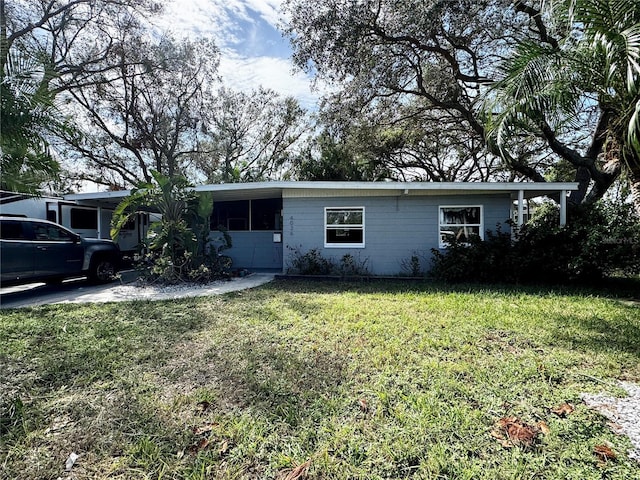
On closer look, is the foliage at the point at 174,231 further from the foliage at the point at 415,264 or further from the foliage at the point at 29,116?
the foliage at the point at 415,264

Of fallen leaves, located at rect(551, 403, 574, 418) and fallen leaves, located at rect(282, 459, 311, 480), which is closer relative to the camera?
fallen leaves, located at rect(282, 459, 311, 480)

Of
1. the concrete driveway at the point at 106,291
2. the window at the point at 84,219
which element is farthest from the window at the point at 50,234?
the window at the point at 84,219

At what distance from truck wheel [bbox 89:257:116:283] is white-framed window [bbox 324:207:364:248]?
607 centimetres

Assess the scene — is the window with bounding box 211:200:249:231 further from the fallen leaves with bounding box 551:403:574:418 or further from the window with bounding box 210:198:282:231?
the fallen leaves with bounding box 551:403:574:418

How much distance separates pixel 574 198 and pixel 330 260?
31.8 ft

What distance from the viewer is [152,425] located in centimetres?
247

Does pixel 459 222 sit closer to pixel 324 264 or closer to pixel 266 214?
pixel 324 264

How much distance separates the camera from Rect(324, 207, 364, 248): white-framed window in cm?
991

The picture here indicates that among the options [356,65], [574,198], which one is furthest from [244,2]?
[574,198]

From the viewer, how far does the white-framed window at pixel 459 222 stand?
9.38 m

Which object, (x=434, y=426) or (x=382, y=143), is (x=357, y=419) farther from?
(x=382, y=143)

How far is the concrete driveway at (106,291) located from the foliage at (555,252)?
537cm

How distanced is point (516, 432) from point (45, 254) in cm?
890

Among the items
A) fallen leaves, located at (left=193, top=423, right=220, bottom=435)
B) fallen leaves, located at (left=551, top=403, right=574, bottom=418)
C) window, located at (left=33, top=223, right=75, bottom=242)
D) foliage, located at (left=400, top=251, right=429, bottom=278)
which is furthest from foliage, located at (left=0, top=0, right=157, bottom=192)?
foliage, located at (left=400, top=251, right=429, bottom=278)
